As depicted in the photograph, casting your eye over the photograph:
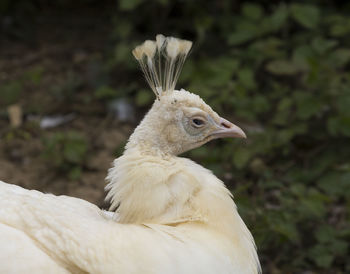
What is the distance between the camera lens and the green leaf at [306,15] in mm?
4711

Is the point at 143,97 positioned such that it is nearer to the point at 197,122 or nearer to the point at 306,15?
the point at 306,15

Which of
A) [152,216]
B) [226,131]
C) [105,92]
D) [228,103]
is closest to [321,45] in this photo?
[228,103]

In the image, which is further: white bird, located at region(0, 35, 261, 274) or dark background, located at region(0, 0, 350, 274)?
dark background, located at region(0, 0, 350, 274)

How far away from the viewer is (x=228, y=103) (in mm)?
4555

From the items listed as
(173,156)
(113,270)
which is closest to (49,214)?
(113,270)

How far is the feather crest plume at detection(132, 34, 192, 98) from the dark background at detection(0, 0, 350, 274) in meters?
1.04

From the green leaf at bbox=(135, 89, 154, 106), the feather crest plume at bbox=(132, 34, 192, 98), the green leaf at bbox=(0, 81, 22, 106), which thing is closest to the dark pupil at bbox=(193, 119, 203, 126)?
the feather crest plume at bbox=(132, 34, 192, 98)

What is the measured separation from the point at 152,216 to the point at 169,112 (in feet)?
1.29

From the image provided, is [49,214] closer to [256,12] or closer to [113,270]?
[113,270]

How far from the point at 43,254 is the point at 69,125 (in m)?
2.78

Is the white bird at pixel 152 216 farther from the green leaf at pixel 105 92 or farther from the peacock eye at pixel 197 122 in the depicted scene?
the green leaf at pixel 105 92

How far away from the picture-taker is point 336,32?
15.0ft

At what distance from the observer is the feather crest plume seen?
8.64 ft

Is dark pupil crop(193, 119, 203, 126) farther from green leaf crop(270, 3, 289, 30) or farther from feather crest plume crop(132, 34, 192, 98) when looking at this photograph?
green leaf crop(270, 3, 289, 30)
